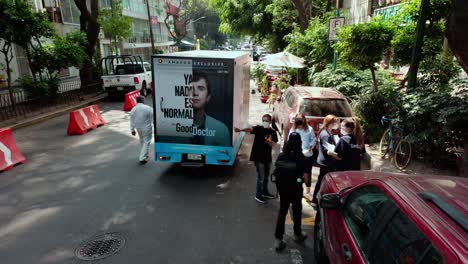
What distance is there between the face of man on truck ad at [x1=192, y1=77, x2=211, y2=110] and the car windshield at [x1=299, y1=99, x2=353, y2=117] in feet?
8.87

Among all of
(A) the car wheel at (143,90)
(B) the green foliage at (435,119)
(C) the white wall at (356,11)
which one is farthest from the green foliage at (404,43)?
(A) the car wheel at (143,90)

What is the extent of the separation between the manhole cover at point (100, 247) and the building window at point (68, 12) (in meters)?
25.0

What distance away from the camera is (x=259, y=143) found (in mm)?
6176

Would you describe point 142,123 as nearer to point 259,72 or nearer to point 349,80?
point 349,80

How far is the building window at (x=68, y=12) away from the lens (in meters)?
25.2

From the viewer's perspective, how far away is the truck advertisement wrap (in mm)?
6891

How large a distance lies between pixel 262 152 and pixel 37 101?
1338 centimetres

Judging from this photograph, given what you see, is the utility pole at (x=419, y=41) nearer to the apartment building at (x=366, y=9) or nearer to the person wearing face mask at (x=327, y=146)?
the person wearing face mask at (x=327, y=146)

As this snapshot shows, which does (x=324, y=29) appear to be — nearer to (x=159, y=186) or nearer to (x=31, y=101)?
(x=159, y=186)

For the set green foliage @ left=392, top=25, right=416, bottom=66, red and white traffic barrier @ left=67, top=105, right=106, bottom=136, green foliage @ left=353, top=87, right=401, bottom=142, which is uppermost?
green foliage @ left=392, top=25, right=416, bottom=66

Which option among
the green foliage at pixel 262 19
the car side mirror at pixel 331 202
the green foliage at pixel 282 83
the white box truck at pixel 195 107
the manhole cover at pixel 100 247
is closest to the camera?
the car side mirror at pixel 331 202

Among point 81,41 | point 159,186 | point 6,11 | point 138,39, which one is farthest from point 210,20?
point 159,186

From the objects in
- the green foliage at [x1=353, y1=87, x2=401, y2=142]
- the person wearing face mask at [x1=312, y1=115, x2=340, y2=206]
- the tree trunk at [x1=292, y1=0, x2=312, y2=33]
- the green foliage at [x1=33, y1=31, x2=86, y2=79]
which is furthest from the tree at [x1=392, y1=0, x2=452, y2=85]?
the green foliage at [x1=33, y1=31, x2=86, y2=79]

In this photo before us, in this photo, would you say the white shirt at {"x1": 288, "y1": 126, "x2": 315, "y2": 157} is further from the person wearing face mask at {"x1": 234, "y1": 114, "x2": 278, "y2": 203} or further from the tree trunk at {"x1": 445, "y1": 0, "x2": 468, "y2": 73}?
the tree trunk at {"x1": 445, "y1": 0, "x2": 468, "y2": 73}
